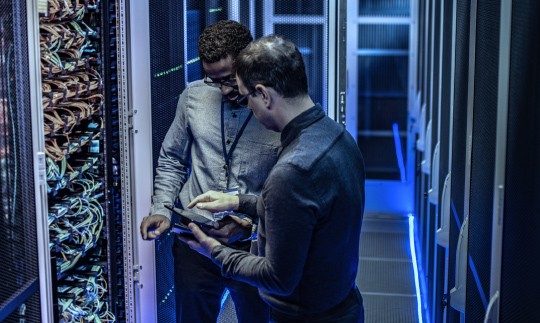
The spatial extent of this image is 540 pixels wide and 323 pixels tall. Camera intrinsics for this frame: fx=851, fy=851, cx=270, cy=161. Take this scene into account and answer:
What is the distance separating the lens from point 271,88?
241cm

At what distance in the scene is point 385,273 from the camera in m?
7.07

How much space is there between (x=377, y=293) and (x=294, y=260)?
427 cm

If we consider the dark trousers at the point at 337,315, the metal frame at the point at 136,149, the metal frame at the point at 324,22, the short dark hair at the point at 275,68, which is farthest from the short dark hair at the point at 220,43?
the dark trousers at the point at 337,315

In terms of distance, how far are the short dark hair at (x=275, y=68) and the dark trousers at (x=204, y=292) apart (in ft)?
3.72

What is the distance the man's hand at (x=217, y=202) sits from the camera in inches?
118

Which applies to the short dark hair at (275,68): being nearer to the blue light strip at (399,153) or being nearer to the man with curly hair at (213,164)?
the man with curly hair at (213,164)

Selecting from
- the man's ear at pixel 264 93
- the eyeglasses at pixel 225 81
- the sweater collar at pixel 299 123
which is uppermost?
the man's ear at pixel 264 93

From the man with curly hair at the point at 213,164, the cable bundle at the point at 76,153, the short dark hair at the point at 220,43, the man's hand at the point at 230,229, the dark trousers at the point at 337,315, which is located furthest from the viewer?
the cable bundle at the point at 76,153

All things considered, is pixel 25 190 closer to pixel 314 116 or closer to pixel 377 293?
pixel 314 116

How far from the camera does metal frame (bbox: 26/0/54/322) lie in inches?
102

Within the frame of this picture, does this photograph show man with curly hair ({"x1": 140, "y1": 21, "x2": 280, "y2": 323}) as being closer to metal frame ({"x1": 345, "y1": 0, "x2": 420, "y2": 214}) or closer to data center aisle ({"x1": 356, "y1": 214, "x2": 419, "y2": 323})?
data center aisle ({"x1": 356, "y1": 214, "x2": 419, "y2": 323})

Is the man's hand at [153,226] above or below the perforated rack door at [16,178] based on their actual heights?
below

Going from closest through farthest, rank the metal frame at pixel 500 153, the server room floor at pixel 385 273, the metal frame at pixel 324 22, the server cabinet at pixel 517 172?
the server cabinet at pixel 517 172
the metal frame at pixel 500 153
the metal frame at pixel 324 22
the server room floor at pixel 385 273

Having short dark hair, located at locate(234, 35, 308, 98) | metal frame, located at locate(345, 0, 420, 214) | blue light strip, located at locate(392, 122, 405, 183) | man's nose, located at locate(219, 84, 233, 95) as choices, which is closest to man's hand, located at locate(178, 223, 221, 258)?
short dark hair, located at locate(234, 35, 308, 98)
